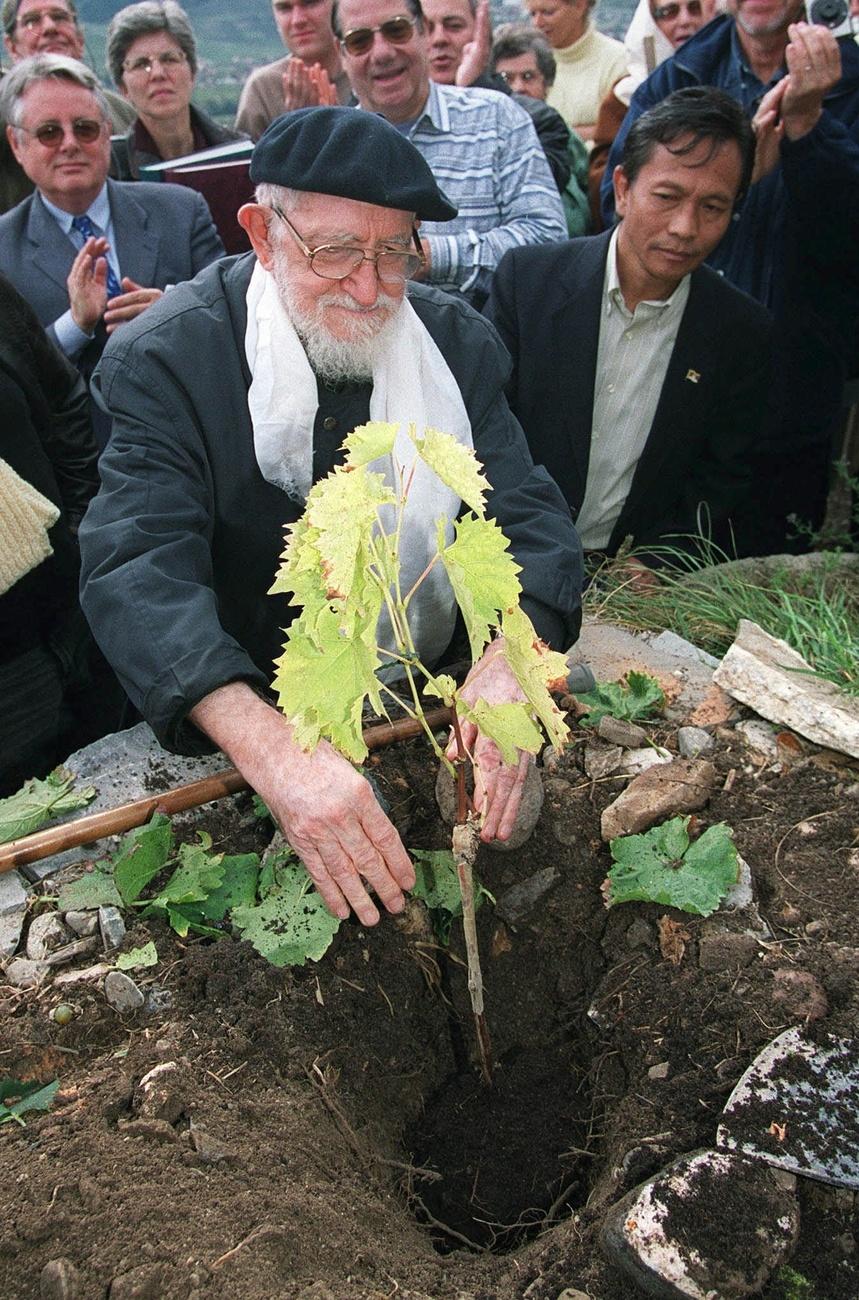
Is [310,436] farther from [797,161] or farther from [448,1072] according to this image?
[797,161]

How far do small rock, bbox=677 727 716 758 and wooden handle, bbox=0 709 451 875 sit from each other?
0.62 m

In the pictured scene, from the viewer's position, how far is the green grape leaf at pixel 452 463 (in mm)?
1688

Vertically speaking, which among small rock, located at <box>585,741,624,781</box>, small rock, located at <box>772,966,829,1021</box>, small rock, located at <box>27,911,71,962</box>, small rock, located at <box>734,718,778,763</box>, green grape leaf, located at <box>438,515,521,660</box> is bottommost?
small rock, located at <box>734,718,778,763</box>

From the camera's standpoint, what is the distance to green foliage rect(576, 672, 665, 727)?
9.04 feet

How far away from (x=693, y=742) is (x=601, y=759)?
25 centimetres

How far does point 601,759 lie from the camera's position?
2.61m

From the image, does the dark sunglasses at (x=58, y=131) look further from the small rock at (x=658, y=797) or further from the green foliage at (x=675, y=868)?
the green foliage at (x=675, y=868)

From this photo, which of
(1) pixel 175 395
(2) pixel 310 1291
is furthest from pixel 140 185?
(2) pixel 310 1291

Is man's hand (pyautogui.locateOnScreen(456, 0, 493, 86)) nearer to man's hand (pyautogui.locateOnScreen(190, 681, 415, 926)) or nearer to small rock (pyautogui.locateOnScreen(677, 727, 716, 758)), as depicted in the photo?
small rock (pyautogui.locateOnScreen(677, 727, 716, 758))

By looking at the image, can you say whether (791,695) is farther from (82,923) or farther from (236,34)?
(236,34)

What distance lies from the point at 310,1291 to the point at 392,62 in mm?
3656

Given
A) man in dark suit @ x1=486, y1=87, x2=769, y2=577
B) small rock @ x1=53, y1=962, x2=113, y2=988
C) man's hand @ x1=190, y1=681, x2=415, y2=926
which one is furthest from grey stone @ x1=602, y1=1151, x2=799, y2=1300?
man in dark suit @ x1=486, y1=87, x2=769, y2=577

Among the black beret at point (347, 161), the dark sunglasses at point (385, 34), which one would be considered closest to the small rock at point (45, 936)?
the black beret at point (347, 161)

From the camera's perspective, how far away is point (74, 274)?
11.7 feet
